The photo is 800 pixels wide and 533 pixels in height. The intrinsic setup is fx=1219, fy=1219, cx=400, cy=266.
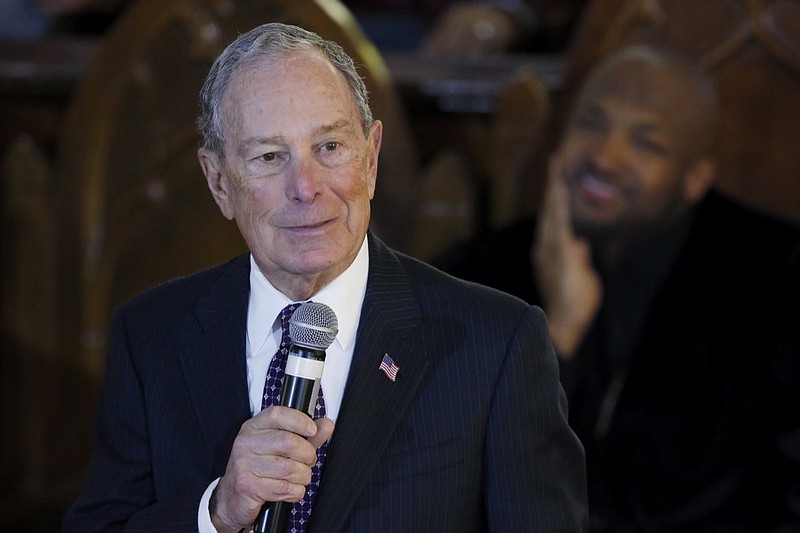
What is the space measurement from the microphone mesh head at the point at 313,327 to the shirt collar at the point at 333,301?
158mm

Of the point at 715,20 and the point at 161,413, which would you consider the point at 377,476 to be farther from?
the point at 715,20

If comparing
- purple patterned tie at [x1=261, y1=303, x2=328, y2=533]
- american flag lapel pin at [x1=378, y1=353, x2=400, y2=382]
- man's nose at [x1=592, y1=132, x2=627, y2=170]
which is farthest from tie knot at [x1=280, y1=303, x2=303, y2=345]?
man's nose at [x1=592, y1=132, x2=627, y2=170]

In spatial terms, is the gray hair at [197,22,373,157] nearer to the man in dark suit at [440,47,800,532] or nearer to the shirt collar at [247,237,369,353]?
the shirt collar at [247,237,369,353]

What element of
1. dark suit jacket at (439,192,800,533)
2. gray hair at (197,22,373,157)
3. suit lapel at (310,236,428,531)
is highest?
gray hair at (197,22,373,157)

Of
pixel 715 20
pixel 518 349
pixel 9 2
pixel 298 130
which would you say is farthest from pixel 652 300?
pixel 9 2

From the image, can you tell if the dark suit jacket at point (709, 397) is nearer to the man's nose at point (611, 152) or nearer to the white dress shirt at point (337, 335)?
the man's nose at point (611, 152)

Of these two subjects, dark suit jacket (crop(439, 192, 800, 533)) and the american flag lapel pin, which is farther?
dark suit jacket (crop(439, 192, 800, 533))

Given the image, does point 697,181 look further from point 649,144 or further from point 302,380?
point 302,380

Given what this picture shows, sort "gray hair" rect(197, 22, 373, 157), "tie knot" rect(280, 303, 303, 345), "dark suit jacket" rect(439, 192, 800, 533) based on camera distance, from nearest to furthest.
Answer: "gray hair" rect(197, 22, 373, 157)
"tie knot" rect(280, 303, 303, 345)
"dark suit jacket" rect(439, 192, 800, 533)

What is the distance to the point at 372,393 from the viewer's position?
1.36 meters

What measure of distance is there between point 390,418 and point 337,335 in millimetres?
123

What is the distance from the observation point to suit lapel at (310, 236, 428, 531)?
1.33 m

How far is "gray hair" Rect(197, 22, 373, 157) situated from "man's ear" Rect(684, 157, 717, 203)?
1760mm

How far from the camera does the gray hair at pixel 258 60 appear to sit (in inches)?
50.3
